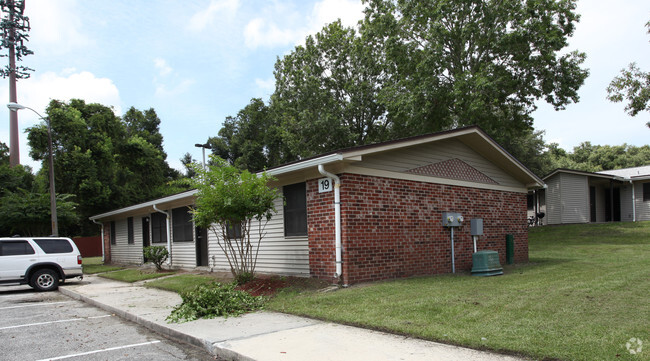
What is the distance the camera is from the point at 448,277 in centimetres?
1029

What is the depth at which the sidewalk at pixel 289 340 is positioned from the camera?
15.5 ft

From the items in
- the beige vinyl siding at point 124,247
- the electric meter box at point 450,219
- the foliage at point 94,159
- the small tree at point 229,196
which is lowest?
the beige vinyl siding at point 124,247

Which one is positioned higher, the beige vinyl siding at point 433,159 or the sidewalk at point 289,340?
the beige vinyl siding at point 433,159

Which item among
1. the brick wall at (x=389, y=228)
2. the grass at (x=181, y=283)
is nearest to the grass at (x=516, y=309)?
the brick wall at (x=389, y=228)

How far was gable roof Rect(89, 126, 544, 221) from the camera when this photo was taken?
9.02m

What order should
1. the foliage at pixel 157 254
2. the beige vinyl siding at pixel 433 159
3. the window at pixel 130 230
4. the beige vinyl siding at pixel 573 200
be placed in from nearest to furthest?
the beige vinyl siding at pixel 433 159
the foliage at pixel 157 254
the window at pixel 130 230
the beige vinyl siding at pixel 573 200

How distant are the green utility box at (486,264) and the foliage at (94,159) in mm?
26217

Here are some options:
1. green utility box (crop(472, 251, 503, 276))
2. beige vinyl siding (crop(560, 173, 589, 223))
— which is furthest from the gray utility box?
beige vinyl siding (crop(560, 173, 589, 223))

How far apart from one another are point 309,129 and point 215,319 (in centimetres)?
2277

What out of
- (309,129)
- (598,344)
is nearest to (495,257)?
(598,344)

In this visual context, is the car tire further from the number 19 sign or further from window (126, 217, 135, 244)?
the number 19 sign

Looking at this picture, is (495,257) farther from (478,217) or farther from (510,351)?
(510,351)

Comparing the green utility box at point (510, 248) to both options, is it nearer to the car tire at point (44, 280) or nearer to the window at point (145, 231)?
the car tire at point (44, 280)

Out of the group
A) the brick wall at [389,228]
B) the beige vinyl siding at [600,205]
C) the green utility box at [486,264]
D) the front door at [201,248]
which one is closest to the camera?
the brick wall at [389,228]
